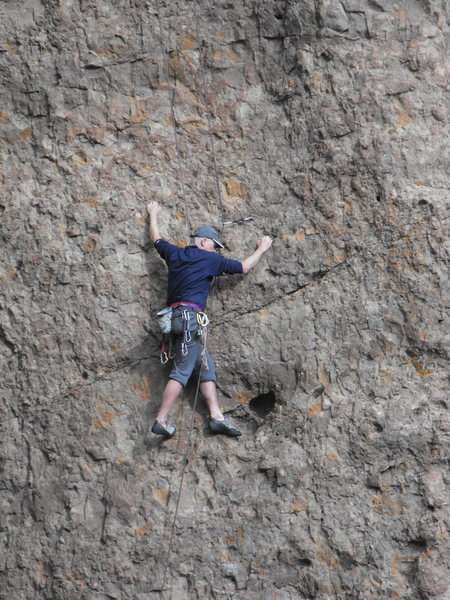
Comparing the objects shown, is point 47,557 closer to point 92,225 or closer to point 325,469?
point 325,469

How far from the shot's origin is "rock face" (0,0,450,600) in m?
7.24

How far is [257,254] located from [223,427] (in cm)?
162

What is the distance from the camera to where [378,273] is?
762cm

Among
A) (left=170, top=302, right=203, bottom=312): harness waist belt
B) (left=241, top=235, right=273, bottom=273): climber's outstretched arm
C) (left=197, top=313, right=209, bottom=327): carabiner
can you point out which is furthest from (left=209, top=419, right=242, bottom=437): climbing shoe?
(left=241, top=235, right=273, bottom=273): climber's outstretched arm

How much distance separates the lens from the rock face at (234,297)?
724cm

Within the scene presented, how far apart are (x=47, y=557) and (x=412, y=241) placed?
4.36 m

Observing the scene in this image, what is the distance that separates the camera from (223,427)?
7449 millimetres

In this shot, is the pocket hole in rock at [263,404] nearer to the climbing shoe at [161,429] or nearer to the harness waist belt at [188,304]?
the climbing shoe at [161,429]

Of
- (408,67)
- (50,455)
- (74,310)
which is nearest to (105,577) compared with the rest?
(50,455)

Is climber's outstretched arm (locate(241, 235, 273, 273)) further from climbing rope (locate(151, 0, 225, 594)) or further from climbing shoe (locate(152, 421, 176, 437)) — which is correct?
climbing shoe (locate(152, 421, 176, 437))

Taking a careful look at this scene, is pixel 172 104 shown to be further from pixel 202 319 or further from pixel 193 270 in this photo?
pixel 202 319

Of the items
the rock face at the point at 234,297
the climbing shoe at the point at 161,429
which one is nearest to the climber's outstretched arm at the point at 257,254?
the rock face at the point at 234,297

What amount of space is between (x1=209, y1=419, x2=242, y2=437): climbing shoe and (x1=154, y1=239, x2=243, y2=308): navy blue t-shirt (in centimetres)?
107

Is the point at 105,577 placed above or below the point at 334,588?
below
